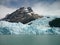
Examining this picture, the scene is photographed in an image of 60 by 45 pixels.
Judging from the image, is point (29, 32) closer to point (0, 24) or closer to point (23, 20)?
point (0, 24)

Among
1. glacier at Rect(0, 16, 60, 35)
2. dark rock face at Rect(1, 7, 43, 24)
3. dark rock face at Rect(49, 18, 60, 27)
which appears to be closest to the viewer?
glacier at Rect(0, 16, 60, 35)

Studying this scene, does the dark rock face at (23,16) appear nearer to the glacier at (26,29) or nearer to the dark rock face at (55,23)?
the dark rock face at (55,23)

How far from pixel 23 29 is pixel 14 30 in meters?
1.68

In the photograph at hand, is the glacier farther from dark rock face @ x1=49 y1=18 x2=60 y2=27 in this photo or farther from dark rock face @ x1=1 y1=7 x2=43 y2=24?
dark rock face @ x1=1 y1=7 x2=43 y2=24

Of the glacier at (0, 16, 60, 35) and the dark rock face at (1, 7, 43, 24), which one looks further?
the dark rock face at (1, 7, 43, 24)

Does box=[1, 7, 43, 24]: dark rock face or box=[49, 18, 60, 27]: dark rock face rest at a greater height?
box=[1, 7, 43, 24]: dark rock face

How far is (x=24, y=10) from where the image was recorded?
37.0 m

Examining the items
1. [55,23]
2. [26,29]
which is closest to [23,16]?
[55,23]

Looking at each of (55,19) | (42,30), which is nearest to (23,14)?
(55,19)

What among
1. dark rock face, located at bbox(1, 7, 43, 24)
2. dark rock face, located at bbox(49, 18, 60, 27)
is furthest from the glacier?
dark rock face, located at bbox(1, 7, 43, 24)

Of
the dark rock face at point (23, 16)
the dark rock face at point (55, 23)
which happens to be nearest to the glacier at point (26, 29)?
the dark rock face at point (55, 23)

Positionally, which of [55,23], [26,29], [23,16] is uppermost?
[23,16]

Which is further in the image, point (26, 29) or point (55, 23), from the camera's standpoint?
point (55, 23)

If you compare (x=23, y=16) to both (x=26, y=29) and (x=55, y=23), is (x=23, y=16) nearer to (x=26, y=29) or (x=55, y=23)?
(x=55, y=23)
